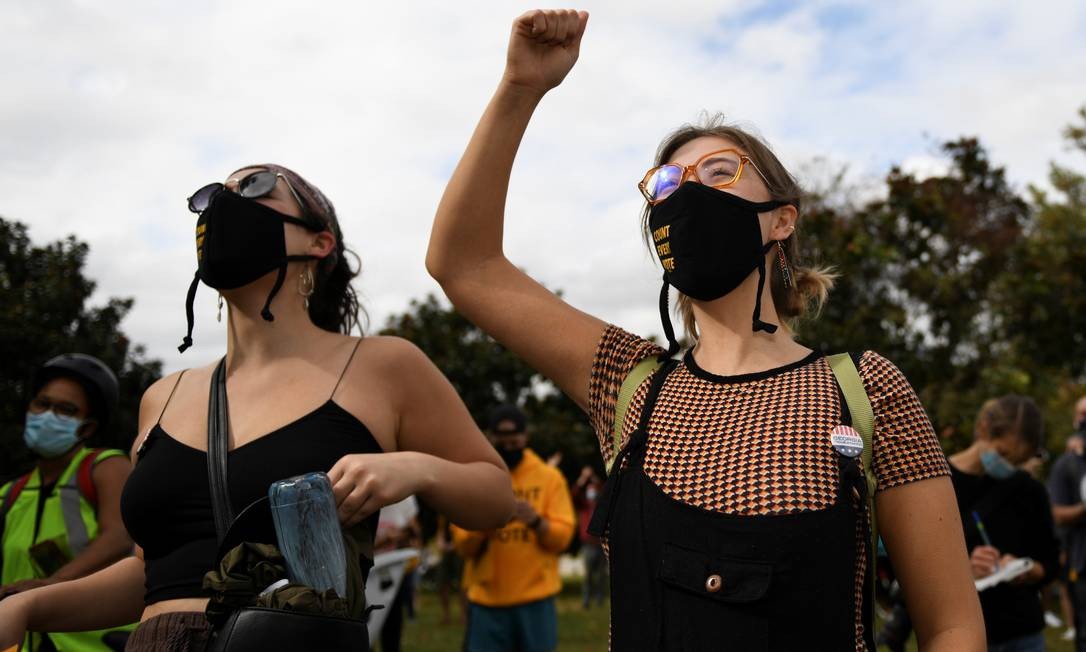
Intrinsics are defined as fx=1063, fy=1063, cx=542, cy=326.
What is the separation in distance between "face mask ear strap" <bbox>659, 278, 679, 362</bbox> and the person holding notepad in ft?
12.8

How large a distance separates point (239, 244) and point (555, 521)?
5142 millimetres

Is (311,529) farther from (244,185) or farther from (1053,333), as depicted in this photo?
(1053,333)

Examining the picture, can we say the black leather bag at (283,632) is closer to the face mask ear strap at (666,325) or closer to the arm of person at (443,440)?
the arm of person at (443,440)

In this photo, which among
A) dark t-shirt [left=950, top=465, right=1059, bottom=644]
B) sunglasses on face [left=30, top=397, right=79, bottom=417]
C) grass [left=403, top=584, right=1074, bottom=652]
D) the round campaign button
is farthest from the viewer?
grass [left=403, top=584, right=1074, bottom=652]

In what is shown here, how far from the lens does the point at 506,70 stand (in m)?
2.51

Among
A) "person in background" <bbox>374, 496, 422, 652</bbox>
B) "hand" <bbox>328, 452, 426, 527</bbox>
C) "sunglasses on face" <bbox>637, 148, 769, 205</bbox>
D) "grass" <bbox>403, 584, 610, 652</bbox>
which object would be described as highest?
"sunglasses on face" <bbox>637, 148, 769, 205</bbox>

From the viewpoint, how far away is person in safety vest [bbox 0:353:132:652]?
455 cm

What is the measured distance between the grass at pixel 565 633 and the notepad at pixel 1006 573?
5535 mm

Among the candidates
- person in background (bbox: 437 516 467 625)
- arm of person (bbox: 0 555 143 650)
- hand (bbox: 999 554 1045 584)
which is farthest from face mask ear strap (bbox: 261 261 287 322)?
person in background (bbox: 437 516 467 625)

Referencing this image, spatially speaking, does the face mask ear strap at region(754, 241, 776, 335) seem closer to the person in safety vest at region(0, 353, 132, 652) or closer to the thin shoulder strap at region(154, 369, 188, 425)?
the thin shoulder strap at region(154, 369, 188, 425)

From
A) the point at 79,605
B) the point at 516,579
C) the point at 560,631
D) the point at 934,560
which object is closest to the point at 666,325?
the point at 934,560

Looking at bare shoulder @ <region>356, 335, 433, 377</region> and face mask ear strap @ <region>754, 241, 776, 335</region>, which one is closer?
face mask ear strap @ <region>754, 241, 776, 335</region>

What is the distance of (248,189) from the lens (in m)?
2.83

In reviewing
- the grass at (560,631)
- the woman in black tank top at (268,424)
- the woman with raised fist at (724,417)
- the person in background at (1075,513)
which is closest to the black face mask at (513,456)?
the grass at (560,631)
